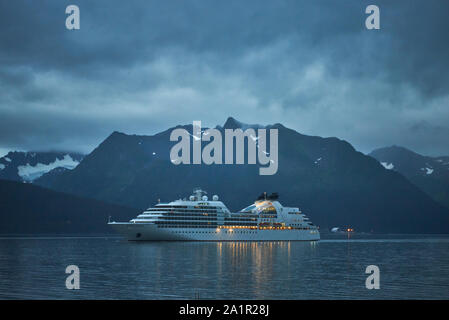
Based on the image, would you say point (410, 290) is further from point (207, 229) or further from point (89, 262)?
point (207, 229)

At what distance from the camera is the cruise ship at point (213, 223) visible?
13888 cm

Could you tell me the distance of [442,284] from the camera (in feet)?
187

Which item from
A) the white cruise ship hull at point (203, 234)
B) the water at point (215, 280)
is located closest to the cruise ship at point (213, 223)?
the white cruise ship hull at point (203, 234)

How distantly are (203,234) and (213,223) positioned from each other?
4.54m

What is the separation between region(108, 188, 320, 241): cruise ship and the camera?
13888 cm

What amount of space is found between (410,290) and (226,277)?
1924cm

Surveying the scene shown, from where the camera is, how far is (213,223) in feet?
493

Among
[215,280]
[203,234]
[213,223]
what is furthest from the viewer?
[213,223]

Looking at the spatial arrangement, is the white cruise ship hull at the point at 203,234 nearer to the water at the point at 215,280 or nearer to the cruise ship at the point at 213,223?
the cruise ship at the point at 213,223

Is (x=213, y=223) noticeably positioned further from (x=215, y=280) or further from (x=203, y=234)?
(x=215, y=280)

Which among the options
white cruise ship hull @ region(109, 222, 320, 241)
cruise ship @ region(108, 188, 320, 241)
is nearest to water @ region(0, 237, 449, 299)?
white cruise ship hull @ region(109, 222, 320, 241)

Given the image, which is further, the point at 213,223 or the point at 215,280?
the point at 213,223

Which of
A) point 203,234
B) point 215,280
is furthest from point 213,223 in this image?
point 215,280
